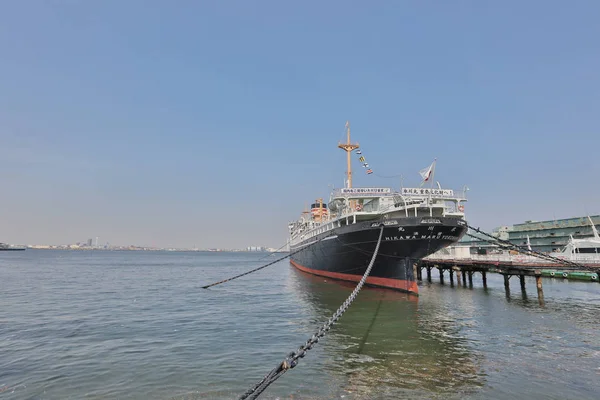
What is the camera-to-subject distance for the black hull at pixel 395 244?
2764cm

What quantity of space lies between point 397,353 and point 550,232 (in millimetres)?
91786

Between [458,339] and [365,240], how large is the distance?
14.6 m

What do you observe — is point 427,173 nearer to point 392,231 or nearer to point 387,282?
Result: point 392,231

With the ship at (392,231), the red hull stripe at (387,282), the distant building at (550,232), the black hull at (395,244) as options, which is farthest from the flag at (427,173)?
the distant building at (550,232)

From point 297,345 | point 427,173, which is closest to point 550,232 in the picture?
point 427,173

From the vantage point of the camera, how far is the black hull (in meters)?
27.6

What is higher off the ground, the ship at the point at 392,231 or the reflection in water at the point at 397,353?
the ship at the point at 392,231

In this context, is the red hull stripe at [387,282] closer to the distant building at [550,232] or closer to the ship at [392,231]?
the ship at [392,231]

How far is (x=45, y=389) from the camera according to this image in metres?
10.7

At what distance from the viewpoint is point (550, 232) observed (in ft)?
275

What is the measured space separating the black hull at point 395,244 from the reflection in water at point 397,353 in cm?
554

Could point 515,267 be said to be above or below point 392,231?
below

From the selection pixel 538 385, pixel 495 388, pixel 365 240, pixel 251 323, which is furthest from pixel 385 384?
pixel 365 240

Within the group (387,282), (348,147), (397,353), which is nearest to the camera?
(397,353)
